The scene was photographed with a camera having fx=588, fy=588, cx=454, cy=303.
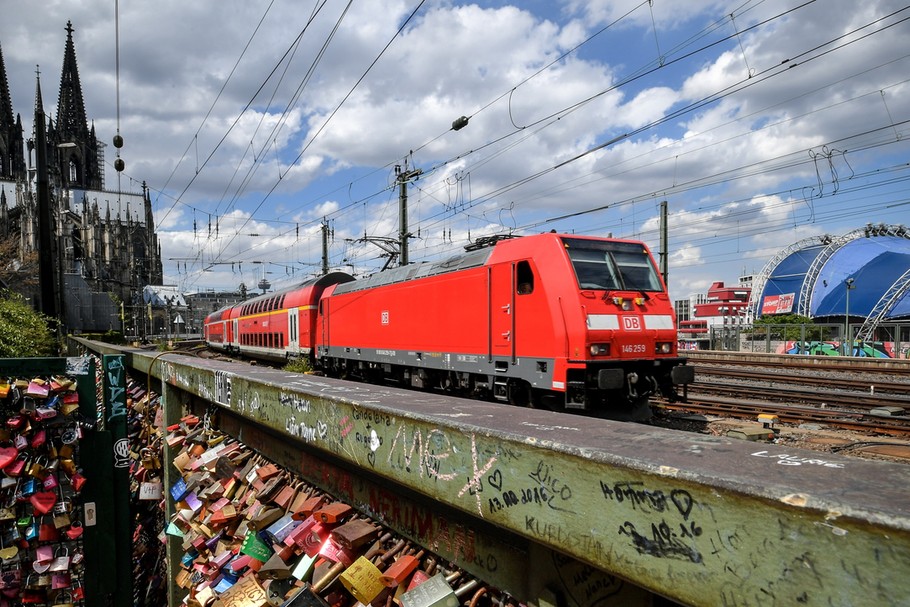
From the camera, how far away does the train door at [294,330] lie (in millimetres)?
21797

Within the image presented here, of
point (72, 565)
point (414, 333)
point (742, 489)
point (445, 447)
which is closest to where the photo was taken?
point (742, 489)

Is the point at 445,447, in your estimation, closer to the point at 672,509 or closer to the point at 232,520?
the point at 672,509

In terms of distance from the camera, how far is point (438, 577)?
314cm

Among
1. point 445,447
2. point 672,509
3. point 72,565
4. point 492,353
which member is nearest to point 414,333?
point 492,353

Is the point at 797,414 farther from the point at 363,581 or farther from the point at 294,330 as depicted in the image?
the point at 294,330

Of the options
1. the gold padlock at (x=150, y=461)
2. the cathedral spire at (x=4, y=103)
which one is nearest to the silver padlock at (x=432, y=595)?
the gold padlock at (x=150, y=461)

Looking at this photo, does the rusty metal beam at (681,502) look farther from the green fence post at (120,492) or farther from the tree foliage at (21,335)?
the tree foliage at (21,335)

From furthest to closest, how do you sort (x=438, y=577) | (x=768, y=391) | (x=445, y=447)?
(x=768, y=391)
(x=438, y=577)
(x=445, y=447)

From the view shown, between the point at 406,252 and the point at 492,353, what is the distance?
11.8 meters

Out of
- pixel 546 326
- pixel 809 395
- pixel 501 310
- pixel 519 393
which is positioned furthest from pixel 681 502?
pixel 809 395

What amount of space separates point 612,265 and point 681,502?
8.22m

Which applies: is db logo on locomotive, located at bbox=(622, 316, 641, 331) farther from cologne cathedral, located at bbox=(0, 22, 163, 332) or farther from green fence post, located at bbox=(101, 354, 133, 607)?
cologne cathedral, located at bbox=(0, 22, 163, 332)

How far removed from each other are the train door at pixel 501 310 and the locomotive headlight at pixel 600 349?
1513mm

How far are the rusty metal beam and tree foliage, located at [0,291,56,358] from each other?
10.5 meters
